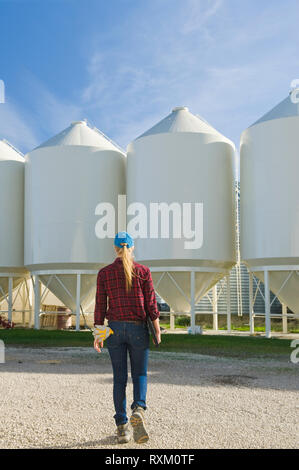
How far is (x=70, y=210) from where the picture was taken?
25.1 metres

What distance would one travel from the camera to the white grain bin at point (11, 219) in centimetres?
2808

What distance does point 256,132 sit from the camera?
2238 cm

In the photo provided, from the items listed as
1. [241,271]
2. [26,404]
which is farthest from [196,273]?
[26,404]

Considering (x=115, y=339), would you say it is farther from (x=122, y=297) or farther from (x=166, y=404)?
(x=166, y=404)

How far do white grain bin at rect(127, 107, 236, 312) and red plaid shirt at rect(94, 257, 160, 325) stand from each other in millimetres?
17118

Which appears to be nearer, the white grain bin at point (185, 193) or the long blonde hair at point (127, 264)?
the long blonde hair at point (127, 264)

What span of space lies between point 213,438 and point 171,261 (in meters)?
17.6

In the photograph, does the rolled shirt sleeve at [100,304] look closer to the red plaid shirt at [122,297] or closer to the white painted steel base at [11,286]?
the red plaid shirt at [122,297]

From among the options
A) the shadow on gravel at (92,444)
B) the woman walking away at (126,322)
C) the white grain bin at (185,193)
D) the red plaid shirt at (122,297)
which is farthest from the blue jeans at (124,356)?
the white grain bin at (185,193)

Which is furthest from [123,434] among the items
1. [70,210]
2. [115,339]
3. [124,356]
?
[70,210]

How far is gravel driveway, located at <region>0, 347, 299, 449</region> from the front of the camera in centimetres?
515

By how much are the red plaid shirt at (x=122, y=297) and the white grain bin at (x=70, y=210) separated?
19793mm

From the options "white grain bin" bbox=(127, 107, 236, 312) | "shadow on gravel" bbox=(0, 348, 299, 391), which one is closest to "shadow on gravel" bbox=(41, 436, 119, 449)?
"shadow on gravel" bbox=(0, 348, 299, 391)

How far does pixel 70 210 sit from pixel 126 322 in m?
20.4
